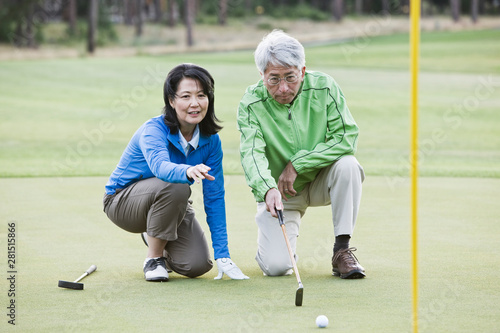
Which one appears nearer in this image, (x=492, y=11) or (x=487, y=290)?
(x=487, y=290)

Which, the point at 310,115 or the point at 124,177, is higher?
the point at 310,115

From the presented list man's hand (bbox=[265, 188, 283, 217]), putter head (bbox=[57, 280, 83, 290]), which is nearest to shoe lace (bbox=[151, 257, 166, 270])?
putter head (bbox=[57, 280, 83, 290])

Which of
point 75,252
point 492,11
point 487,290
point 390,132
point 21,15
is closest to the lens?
point 487,290

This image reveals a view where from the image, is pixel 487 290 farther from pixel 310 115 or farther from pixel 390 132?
pixel 390 132

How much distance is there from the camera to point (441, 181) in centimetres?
823

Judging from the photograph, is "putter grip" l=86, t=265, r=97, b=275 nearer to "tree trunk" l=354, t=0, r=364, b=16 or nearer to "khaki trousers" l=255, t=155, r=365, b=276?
"khaki trousers" l=255, t=155, r=365, b=276

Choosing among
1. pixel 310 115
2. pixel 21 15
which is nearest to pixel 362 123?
pixel 310 115

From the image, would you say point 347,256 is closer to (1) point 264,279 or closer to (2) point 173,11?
(1) point 264,279

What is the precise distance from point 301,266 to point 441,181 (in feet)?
13.4

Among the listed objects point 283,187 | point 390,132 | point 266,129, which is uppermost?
point 266,129

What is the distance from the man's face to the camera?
427 centimetres

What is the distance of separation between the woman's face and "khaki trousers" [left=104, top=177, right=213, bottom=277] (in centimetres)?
40

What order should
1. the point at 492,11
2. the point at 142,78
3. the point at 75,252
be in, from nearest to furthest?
the point at 75,252, the point at 142,78, the point at 492,11

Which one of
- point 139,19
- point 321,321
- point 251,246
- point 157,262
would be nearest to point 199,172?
point 157,262
